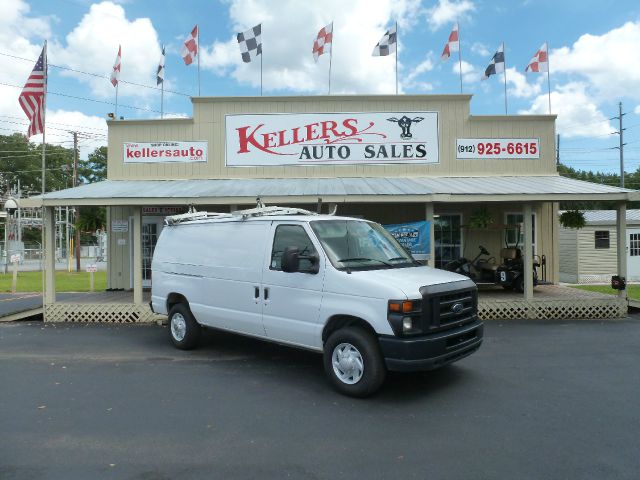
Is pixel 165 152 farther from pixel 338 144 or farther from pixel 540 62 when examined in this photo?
pixel 540 62

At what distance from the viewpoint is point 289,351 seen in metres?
7.71

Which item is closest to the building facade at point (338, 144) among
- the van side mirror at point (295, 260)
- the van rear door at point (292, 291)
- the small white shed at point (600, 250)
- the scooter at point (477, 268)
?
the scooter at point (477, 268)

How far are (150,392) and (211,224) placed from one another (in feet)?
9.12

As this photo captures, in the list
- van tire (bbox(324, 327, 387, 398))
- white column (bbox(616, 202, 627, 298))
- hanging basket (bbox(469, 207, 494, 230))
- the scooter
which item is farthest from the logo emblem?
van tire (bbox(324, 327, 387, 398))

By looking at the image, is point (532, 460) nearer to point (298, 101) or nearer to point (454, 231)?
point (454, 231)

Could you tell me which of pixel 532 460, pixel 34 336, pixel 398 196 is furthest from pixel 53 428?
pixel 398 196

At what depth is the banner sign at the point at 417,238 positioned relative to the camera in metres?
10.2

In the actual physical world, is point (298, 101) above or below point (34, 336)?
above

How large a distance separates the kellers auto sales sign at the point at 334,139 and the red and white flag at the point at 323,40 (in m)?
2.46

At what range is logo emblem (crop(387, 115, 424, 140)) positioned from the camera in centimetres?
1367

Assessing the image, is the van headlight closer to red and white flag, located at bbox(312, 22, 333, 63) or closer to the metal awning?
the metal awning

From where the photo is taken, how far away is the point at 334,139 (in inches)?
540

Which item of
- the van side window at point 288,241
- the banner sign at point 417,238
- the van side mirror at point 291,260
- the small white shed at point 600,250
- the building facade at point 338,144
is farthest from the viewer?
the small white shed at point 600,250

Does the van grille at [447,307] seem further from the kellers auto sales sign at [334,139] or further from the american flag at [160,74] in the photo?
the american flag at [160,74]
